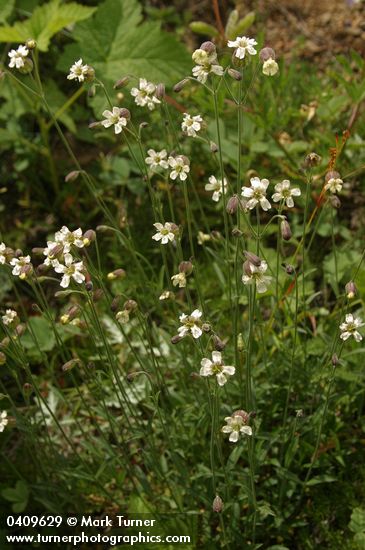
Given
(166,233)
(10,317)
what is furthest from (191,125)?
(10,317)

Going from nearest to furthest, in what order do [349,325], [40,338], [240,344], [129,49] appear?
[349,325], [240,344], [40,338], [129,49]

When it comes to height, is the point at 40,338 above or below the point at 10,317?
above

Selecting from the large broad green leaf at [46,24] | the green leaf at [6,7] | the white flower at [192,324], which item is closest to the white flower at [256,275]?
the white flower at [192,324]

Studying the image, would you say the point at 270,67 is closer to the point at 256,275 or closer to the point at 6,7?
the point at 256,275

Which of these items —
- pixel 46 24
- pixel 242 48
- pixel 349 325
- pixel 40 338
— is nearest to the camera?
pixel 242 48

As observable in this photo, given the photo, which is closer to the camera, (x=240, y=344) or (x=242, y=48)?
(x=242, y=48)

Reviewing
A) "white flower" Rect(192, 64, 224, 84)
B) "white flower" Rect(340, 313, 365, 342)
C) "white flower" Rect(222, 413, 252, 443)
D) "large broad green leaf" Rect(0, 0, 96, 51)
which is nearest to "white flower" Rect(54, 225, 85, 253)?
"white flower" Rect(192, 64, 224, 84)

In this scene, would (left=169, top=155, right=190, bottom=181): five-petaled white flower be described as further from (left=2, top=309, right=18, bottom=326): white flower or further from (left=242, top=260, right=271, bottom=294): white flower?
(left=2, top=309, right=18, bottom=326): white flower
